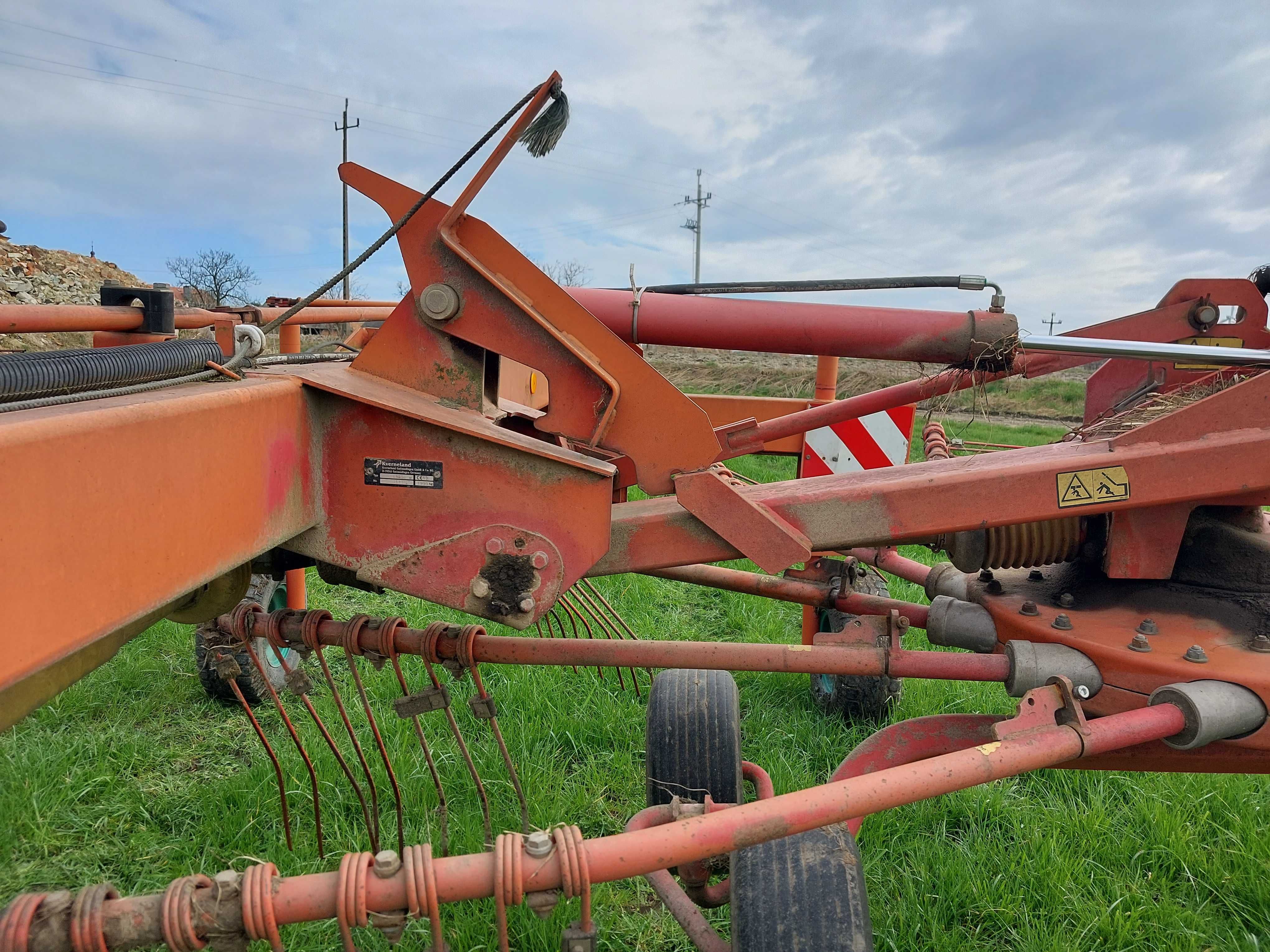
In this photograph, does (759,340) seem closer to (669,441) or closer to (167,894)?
(669,441)

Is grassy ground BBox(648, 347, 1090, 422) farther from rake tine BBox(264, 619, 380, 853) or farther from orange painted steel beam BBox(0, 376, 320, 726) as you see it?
orange painted steel beam BBox(0, 376, 320, 726)

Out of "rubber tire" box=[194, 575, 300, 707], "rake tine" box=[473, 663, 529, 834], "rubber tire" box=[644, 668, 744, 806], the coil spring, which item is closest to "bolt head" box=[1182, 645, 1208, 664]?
the coil spring

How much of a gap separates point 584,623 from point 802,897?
6.28 ft

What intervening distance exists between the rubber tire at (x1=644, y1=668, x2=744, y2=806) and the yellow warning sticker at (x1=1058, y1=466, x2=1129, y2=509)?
3.98 ft

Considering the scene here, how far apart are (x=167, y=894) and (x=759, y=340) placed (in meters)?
1.76

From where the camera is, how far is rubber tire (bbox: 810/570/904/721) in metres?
3.79

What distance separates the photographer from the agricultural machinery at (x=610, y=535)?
1296 millimetres

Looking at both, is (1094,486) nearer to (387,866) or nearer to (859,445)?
(387,866)

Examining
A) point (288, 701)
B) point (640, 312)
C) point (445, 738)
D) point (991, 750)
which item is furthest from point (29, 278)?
point (991, 750)

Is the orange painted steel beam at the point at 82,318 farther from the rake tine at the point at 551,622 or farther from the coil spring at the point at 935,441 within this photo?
the coil spring at the point at 935,441

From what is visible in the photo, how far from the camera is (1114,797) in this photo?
332 centimetres

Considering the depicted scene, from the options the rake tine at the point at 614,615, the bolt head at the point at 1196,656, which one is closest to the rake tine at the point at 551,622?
the rake tine at the point at 614,615

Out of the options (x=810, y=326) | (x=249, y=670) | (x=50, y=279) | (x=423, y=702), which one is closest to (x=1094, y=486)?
(x=810, y=326)

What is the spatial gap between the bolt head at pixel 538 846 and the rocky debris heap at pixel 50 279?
1474 centimetres
